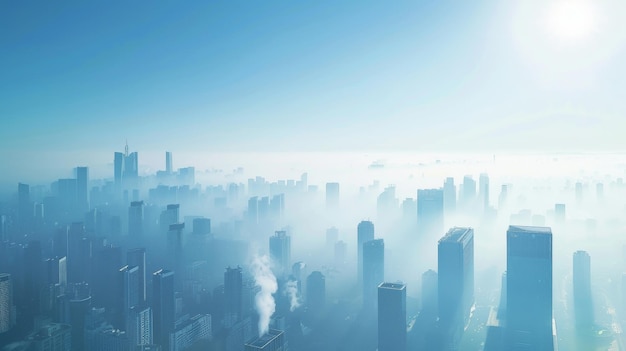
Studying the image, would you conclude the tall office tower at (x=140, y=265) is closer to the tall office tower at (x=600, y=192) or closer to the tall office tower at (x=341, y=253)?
the tall office tower at (x=341, y=253)

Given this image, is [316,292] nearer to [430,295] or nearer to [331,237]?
[430,295]

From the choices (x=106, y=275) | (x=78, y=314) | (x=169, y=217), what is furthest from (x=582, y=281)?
(x=169, y=217)

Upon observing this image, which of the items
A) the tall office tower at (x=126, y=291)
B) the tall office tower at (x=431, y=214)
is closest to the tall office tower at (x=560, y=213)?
the tall office tower at (x=431, y=214)

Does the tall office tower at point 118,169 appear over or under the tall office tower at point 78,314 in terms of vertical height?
over

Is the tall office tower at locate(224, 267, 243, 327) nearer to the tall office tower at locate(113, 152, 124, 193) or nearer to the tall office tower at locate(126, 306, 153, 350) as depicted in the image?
the tall office tower at locate(126, 306, 153, 350)

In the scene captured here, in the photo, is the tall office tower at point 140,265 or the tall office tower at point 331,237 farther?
the tall office tower at point 331,237

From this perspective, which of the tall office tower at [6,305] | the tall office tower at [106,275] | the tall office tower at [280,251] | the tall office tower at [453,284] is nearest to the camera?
the tall office tower at [6,305]
